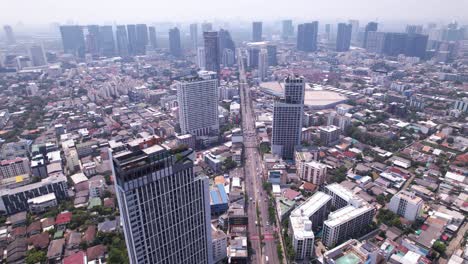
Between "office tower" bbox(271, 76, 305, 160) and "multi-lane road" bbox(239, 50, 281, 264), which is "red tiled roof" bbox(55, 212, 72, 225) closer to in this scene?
"multi-lane road" bbox(239, 50, 281, 264)

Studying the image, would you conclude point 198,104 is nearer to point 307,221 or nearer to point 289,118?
point 289,118

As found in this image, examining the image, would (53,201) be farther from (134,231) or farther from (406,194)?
(406,194)

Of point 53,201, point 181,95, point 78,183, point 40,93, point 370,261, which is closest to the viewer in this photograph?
point 370,261

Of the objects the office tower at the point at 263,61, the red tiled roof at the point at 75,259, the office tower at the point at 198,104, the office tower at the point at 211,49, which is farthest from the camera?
the office tower at the point at 263,61

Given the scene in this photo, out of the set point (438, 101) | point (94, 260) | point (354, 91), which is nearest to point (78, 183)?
point (94, 260)

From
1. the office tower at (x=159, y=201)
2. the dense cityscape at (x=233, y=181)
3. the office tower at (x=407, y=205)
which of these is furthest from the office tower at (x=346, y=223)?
the office tower at (x=159, y=201)

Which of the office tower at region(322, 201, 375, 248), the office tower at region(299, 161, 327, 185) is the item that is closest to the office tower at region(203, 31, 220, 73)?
the office tower at region(299, 161, 327, 185)

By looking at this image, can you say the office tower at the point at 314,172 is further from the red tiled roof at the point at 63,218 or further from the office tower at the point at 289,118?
the red tiled roof at the point at 63,218
